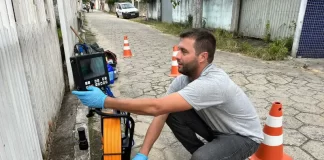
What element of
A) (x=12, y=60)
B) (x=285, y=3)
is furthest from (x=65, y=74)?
(x=285, y=3)

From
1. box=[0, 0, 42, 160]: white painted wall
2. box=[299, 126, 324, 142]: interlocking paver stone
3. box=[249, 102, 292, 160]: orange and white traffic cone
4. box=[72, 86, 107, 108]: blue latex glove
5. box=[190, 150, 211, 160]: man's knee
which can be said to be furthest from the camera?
box=[299, 126, 324, 142]: interlocking paver stone

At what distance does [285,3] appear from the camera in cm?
699

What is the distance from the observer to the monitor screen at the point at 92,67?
1.62 metres

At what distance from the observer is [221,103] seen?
1.76m

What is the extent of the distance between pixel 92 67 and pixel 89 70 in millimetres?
31

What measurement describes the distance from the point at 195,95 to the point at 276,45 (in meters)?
5.50

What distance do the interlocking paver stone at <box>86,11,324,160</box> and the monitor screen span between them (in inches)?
45.3

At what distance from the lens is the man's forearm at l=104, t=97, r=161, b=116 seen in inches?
63.6

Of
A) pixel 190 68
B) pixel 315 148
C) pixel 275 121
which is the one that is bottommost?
pixel 315 148

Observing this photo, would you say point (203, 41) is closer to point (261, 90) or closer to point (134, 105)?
point (134, 105)

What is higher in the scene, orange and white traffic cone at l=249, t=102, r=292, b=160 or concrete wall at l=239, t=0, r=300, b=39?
concrete wall at l=239, t=0, r=300, b=39

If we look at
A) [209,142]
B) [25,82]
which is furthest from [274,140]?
[25,82]

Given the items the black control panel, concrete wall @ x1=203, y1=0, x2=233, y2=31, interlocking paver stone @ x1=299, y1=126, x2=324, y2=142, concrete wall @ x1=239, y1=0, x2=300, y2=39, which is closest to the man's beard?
the black control panel

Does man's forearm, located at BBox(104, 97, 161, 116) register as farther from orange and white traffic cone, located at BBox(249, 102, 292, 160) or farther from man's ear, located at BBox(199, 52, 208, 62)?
orange and white traffic cone, located at BBox(249, 102, 292, 160)
